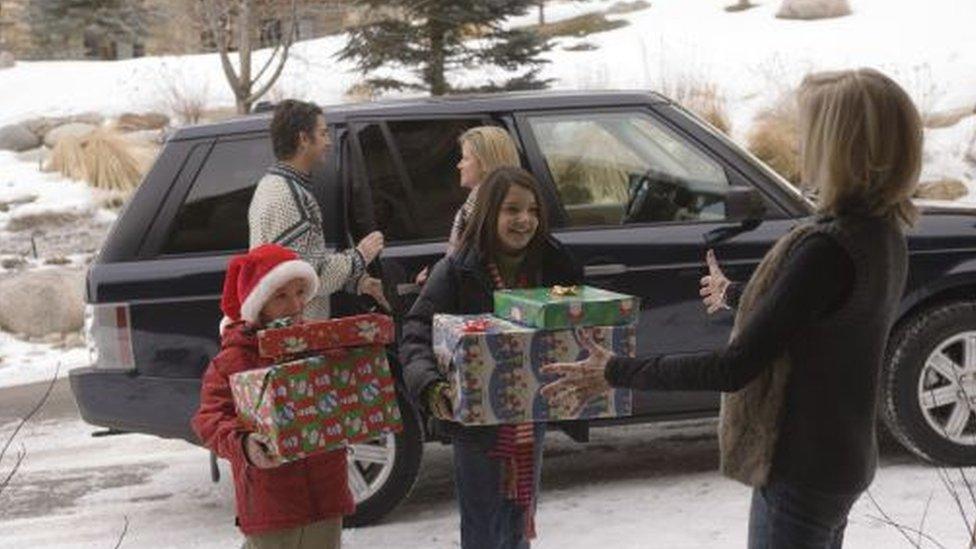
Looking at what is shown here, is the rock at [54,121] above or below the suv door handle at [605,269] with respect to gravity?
below

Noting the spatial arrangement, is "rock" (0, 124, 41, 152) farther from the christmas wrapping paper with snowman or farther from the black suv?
the christmas wrapping paper with snowman

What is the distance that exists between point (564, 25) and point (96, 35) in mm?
10479

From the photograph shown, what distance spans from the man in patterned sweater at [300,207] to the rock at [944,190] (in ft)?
32.9

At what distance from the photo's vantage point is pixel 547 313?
3111 mm

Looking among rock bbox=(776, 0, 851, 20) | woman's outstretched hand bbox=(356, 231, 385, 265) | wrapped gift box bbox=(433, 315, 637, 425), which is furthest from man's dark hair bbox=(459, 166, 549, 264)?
rock bbox=(776, 0, 851, 20)

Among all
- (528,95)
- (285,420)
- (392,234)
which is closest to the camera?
(285,420)

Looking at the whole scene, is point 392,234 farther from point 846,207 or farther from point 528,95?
point 846,207

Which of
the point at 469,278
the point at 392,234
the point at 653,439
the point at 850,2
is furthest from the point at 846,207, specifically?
the point at 850,2

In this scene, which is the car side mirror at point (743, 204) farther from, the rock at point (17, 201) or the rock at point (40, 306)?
the rock at point (17, 201)

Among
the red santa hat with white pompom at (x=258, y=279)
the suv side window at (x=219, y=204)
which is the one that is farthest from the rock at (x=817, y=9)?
the red santa hat with white pompom at (x=258, y=279)

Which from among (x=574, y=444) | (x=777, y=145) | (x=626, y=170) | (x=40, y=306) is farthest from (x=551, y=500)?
(x=777, y=145)

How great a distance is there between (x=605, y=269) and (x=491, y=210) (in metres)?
1.89

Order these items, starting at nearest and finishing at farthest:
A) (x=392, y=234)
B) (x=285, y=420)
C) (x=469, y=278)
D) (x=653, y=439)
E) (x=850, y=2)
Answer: (x=285, y=420) < (x=469, y=278) < (x=392, y=234) < (x=653, y=439) < (x=850, y=2)

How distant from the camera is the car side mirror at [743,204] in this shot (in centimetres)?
550
